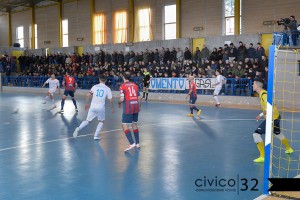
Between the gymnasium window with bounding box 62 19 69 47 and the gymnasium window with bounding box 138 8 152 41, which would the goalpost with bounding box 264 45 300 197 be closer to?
the gymnasium window with bounding box 138 8 152 41

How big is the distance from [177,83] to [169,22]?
874cm

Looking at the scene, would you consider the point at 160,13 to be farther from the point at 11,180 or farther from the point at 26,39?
the point at 11,180

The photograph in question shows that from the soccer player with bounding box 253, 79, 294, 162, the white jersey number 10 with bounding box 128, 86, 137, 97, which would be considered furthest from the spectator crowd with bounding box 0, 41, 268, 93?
the white jersey number 10 with bounding box 128, 86, 137, 97

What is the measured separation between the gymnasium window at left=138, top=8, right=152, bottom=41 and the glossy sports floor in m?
19.7

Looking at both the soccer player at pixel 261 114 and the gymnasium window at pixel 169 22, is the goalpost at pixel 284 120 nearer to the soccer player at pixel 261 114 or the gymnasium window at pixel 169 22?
the soccer player at pixel 261 114

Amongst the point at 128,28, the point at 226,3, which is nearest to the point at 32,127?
the point at 226,3

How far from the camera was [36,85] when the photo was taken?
3462 cm

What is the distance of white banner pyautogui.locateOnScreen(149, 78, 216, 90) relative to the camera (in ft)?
72.8

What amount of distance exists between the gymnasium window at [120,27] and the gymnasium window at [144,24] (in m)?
1.72

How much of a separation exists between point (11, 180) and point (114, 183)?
6.40 feet

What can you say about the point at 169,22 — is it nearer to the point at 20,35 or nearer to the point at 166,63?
the point at 166,63

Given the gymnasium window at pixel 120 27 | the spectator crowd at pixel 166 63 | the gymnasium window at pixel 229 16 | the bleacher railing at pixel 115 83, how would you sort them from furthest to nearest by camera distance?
the gymnasium window at pixel 120 27
the gymnasium window at pixel 229 16
the spectator crowd at pixel 166 63
the bleacher railing at pixel 115 83

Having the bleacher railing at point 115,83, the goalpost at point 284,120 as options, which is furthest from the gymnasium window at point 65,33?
the goalpost at point 284,120

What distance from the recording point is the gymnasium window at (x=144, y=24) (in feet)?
104
